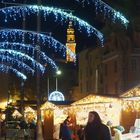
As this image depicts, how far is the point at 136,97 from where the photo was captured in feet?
73.3

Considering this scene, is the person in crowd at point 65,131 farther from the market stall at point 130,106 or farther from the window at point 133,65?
the window at point 133,65

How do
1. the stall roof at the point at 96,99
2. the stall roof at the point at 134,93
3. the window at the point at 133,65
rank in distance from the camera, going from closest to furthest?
the stall roof at the point at 134,93
the stall roof at the point at 96,99
the window at the point at 133,65

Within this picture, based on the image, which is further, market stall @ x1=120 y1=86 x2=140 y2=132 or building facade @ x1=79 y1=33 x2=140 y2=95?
building facade @ x1=79 y1=33 x2=140 y2=95

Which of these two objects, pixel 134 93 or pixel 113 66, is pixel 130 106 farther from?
pixel 113 66

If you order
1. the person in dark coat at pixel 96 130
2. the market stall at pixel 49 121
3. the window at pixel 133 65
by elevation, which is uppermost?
the window at pixel 133 65

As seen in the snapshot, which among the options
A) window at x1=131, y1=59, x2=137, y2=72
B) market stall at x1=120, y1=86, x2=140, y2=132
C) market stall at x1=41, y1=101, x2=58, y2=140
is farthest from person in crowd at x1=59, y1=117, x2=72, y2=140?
window at x1=131, y1=59, x2=137, y2=72

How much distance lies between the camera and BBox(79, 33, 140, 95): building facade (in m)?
51.0

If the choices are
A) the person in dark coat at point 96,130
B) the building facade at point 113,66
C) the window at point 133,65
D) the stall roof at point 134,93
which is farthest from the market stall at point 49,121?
the person in dark coat at point 96,130

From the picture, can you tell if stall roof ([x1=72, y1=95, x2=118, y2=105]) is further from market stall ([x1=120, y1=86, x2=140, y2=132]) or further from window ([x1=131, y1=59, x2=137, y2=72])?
window ([x1=131, y1=59, x2=137, y2=72])

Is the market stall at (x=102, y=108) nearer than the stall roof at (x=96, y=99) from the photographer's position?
Yes

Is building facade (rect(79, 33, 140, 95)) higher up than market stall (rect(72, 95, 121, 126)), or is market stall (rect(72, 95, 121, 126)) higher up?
building facade (rect(79, 33, 140, 95))

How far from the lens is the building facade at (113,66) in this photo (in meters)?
51.0

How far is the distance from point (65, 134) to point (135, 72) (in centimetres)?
3358

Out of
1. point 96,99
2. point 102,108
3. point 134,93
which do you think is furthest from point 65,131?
point 96,99
